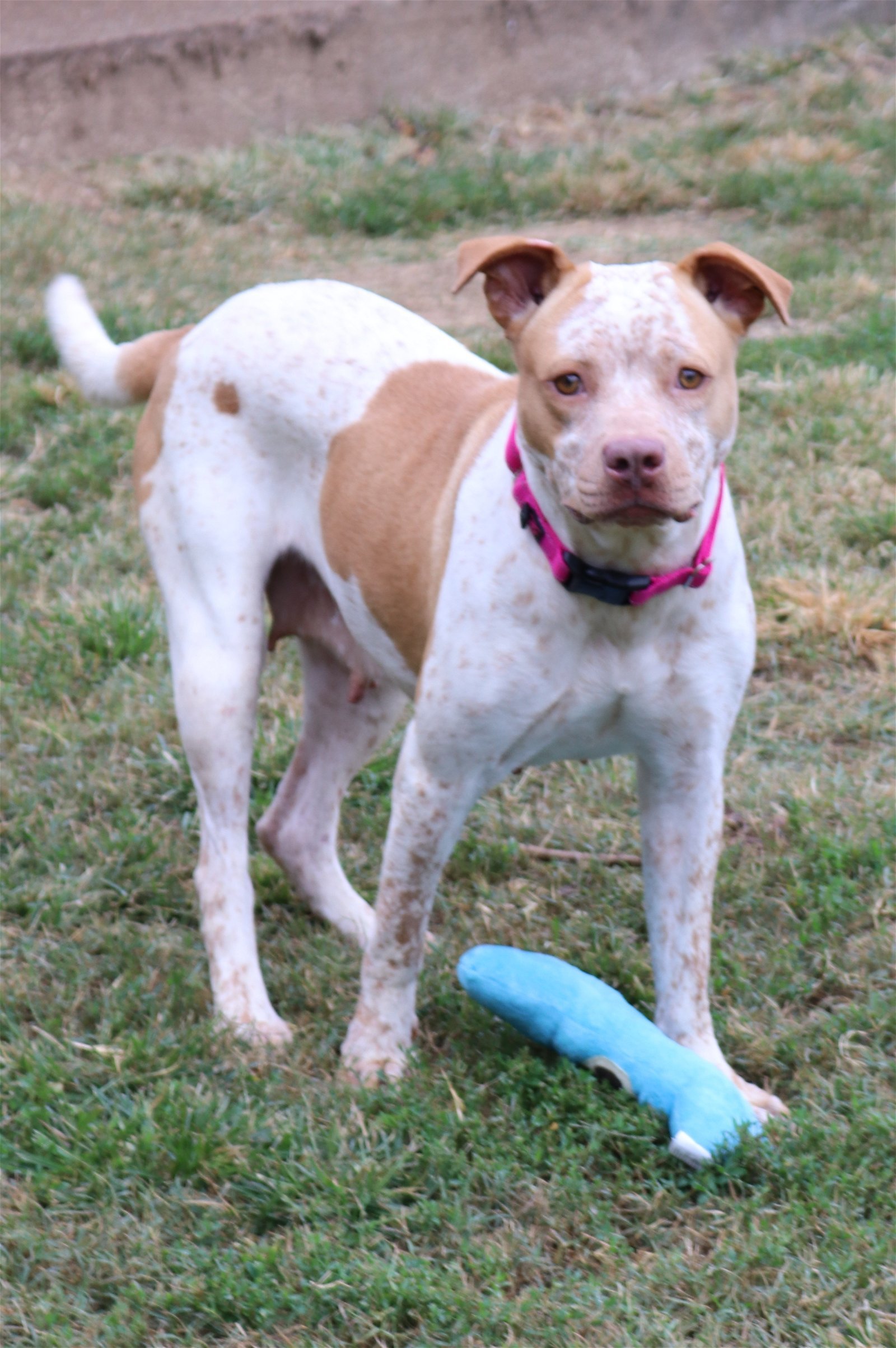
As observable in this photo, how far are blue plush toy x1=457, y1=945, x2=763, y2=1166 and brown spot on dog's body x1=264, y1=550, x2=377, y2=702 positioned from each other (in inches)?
Result: 28.1

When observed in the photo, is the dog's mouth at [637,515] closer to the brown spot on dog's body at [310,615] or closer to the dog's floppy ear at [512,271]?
the dog's floppy ear at [512,271]

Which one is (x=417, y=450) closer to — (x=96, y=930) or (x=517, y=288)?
(x=517, y=288)

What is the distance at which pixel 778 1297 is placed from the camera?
2422mm

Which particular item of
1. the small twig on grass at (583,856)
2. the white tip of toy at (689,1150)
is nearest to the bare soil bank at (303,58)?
the small twig on grass at (583,856)

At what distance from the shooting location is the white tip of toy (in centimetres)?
263

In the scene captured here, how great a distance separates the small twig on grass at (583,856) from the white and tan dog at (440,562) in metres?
0.44

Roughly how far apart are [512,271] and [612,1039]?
137cm

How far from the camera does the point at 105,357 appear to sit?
373cm

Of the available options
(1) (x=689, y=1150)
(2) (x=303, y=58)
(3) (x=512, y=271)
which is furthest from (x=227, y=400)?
(2) (x=303, y=58)

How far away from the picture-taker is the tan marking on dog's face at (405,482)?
9.83ft

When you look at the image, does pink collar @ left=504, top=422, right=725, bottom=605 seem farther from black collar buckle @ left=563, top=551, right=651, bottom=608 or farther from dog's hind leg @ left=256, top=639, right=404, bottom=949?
dog's hind leg @ left=256, top=639, right=404, bottom=949

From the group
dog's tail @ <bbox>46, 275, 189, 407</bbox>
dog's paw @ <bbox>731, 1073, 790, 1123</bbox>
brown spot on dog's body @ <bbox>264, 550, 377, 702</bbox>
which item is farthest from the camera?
dog's tail @ <bbox>46, 275, 189, 407</bbox>

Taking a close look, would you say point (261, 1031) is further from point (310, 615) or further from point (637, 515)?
point (637, 515)

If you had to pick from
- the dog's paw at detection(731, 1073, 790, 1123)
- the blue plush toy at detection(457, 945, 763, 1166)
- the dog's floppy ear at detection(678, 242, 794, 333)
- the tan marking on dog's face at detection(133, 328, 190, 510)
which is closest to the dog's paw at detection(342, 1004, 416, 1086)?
the blue plush toy at detection(457, 945, 763, 1166)
